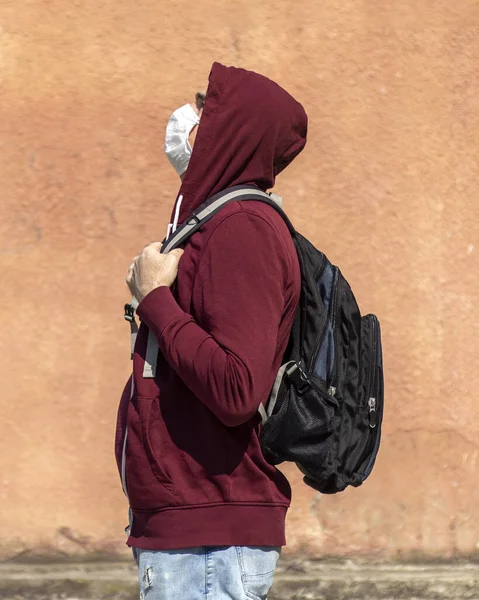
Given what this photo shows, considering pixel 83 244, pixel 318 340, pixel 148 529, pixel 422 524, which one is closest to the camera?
pixel 148 529

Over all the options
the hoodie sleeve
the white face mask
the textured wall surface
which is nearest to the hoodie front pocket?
the hoodie sleeve

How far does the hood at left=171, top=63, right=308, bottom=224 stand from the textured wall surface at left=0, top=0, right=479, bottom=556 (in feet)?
5.71

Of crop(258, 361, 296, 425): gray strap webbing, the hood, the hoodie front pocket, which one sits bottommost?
the hoodie front pocket

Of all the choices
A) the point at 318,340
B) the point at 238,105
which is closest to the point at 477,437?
the point at 318,340

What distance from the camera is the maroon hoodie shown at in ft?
5.89

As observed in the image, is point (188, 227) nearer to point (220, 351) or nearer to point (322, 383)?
point (220, 351)

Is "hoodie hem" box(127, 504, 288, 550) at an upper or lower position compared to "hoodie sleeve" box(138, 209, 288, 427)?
lower

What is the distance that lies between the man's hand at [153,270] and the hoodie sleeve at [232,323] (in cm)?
7

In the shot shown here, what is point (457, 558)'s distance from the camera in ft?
13.0

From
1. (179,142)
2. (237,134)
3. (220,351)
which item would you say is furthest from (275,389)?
(179,142)

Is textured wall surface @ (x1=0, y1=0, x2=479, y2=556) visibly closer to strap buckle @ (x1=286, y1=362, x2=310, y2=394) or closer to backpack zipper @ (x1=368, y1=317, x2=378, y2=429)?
backpack zipper @ (x1=368, y1=317, x2=378, y2=429)

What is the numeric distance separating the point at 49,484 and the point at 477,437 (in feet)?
5.59

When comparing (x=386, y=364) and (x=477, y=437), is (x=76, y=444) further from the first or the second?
Answer: (x=477, y=437)

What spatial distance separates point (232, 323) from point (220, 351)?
0.18 feet
